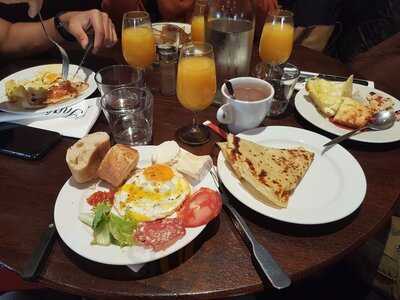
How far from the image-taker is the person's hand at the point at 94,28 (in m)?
1.53

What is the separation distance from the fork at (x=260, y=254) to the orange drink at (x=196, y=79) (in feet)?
1.21

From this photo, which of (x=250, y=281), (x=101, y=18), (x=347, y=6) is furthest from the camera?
(x=347, y=6)

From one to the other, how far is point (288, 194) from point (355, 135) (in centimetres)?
40

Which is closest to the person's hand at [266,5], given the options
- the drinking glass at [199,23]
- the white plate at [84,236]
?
the drinking glass at [199,23]

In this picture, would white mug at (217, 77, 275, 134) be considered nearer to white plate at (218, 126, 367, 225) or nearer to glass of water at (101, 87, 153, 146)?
white plate at (218, 126, 367, 225)

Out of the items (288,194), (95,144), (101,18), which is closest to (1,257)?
(95,144)

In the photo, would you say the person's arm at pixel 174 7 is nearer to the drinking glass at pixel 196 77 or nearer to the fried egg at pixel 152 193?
the drinking glass at pixel 196 77

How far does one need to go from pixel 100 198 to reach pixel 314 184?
579 mm

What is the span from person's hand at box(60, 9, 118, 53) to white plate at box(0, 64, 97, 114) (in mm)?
121

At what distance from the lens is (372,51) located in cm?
241

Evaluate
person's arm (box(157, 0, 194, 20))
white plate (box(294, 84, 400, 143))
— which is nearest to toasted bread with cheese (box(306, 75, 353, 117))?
white plate (box(294, 84, 400, 143))

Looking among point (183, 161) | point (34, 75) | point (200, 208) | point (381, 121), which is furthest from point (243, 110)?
point (34, 75)

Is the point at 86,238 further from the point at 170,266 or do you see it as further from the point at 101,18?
the point at 101,18

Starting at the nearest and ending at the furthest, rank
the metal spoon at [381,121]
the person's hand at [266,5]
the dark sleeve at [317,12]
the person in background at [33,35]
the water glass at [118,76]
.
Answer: the metal spoon at [381,121], the water glass at [118,76], the person in background at [33,35], the person's hand at [266,5], the dark sleeve at [317,12]
